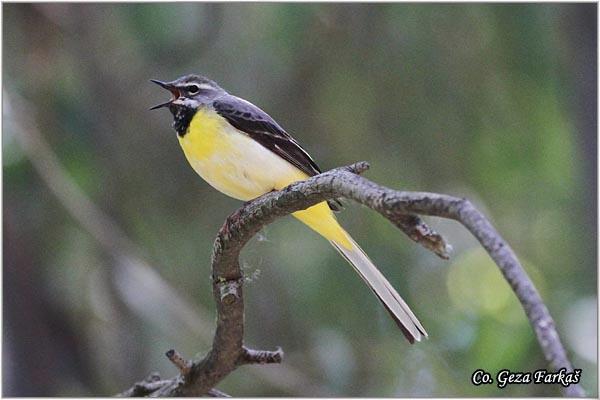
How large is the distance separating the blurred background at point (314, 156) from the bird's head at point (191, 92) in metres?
1.14

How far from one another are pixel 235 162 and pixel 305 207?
718mm

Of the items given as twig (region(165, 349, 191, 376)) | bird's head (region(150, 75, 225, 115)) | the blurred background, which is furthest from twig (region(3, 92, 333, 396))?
twig (region(165, 349, 191, 376))

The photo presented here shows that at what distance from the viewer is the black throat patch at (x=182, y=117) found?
2.83m

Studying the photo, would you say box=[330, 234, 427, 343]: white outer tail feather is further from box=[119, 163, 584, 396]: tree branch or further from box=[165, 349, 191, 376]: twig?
box=[165, 349, 191, 376]: twig

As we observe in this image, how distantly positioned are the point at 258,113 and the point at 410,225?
4.68 ft

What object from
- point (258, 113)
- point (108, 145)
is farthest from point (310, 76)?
point (258, 113)

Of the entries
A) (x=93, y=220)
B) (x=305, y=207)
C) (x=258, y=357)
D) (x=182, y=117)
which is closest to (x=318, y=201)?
(x=305, y=207)

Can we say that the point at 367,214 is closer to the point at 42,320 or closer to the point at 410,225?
the point at 42,320

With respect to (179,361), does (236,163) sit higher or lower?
higher

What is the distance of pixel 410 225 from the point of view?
1.50 meters

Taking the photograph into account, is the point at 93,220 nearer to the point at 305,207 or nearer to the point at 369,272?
the point at 369,272

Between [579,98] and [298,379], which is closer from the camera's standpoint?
[579,98]

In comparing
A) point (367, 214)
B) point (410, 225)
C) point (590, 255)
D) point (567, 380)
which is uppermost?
point (367, 214)

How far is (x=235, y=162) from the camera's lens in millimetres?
2678
